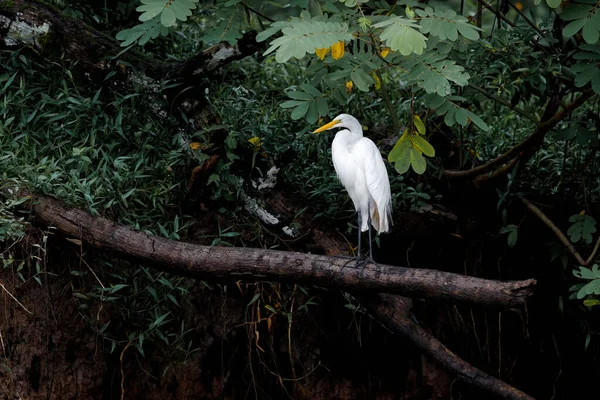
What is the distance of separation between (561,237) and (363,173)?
1193mm

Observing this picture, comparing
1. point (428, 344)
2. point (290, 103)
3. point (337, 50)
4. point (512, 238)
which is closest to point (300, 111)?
point (290, 103)

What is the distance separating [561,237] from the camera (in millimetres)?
3799

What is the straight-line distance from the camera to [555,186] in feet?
13.7

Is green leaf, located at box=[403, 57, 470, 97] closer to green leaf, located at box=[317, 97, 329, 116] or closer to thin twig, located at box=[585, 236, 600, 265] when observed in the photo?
green leaf, located at box=[317, 97, 329, 116]

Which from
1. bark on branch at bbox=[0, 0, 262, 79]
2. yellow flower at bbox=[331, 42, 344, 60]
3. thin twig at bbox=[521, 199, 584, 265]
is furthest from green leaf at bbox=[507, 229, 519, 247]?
bark on branch at bbox=[0, 0, 262, 79]

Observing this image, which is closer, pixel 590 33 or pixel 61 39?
pixel 590 33

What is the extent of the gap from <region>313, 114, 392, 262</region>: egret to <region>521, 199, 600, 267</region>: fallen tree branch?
0.93 metres

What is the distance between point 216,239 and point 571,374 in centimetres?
210

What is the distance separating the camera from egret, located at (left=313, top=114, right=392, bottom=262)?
3328mm

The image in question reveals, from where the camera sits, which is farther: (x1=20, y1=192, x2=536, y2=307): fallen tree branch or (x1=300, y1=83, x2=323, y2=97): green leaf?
(x1=300, y1=83, x2=323, y2=97): green leaf

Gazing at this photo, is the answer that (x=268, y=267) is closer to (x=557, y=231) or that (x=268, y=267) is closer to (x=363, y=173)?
(x=363, y=173)

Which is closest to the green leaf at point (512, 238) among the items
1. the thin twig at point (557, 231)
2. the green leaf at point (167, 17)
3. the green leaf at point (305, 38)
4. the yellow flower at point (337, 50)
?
the thin twig at point (557, 231)

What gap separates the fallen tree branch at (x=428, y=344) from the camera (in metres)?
2.89

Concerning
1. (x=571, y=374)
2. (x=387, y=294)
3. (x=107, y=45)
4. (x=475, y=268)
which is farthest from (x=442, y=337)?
(x=107, y=45)
